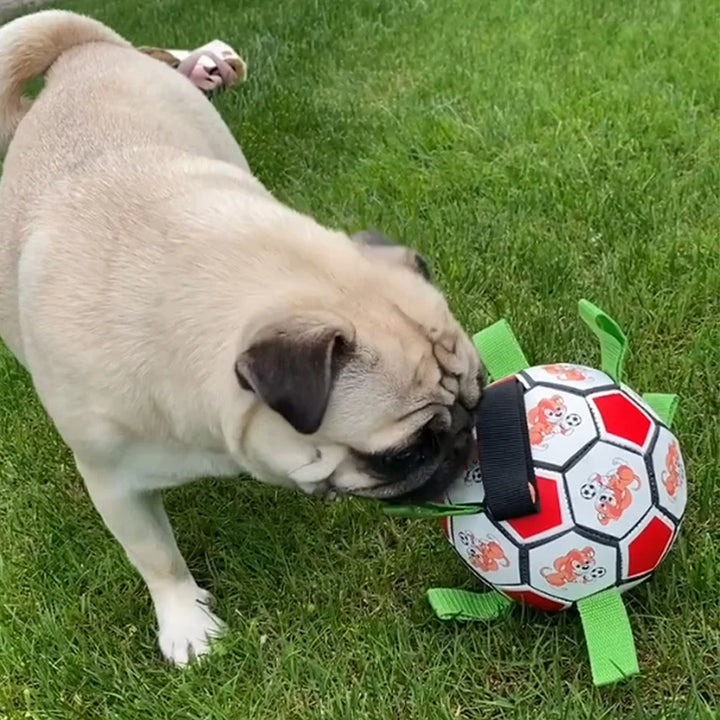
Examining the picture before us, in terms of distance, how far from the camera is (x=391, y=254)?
9.39 ft

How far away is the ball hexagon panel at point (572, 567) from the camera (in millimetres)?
2715

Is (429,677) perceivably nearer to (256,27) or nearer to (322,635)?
(322,635)

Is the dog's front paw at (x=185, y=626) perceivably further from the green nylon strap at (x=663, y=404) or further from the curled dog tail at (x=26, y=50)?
the curled dog tail at (x=26, y=50)

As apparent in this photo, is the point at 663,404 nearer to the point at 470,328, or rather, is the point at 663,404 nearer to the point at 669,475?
the point at 669,475

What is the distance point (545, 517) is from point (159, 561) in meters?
1.21

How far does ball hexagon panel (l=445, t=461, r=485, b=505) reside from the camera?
9.32ft

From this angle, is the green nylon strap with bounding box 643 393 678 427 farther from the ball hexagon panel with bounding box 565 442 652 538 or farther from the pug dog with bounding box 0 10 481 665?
the pug dog with bounding box 0 10 481 665

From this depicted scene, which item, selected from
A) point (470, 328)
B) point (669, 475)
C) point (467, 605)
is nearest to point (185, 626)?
point (467, 605)

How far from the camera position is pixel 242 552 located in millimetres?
3586

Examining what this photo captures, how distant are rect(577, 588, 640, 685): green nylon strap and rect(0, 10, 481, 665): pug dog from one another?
50 centimetres

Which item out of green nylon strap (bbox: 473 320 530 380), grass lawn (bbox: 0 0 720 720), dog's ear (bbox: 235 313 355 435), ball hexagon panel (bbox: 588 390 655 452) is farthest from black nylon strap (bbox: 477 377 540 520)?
dog's ear (bbox: 235 313 355 435)

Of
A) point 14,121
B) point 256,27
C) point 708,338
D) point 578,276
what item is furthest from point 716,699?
point 256,27

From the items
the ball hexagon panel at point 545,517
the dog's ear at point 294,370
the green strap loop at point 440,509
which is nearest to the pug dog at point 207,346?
the dog's ear at point 294,370

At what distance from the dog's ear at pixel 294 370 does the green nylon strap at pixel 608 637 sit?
36.9 inches
